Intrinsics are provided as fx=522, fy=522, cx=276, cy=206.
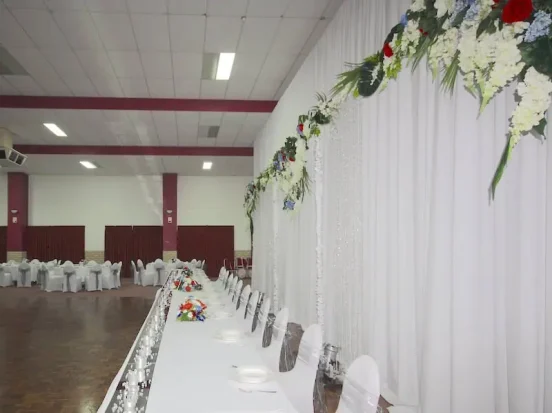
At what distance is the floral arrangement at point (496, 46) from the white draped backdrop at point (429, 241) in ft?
1.40

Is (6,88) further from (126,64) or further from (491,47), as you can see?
(491,47)

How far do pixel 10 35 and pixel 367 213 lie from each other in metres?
4.78

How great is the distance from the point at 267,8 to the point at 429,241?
335 centimetres

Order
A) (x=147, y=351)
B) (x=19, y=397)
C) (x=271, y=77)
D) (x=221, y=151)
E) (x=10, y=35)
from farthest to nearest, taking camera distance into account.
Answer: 1. (x=221, y=151)
2. (x=271, y=77)
3. (x=10, y=35)
4. (x=19, y=397)
5. (x=147, y=351)

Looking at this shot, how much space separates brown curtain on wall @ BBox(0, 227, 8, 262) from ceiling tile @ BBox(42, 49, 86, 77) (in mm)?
13681

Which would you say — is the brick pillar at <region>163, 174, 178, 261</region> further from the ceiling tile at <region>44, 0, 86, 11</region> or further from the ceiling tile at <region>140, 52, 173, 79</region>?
the ceiling tile at <region>44, 0, 86, 11</region>

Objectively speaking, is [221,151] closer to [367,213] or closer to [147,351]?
[367,213]

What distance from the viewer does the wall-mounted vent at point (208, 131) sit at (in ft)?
37.9

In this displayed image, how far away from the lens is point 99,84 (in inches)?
326

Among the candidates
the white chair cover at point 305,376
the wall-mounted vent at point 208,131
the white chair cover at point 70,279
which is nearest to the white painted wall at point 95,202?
the white chair cover at point 70,279

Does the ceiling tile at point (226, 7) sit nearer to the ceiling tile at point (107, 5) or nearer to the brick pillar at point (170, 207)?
the ceiling tile at point (107, 5)

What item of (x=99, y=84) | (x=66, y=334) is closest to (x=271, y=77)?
(x=99, y=84)

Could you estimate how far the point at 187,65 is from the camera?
7.39 meters

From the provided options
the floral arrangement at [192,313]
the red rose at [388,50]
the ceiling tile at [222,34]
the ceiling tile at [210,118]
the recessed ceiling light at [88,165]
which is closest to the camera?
the red rose at [388,50]
